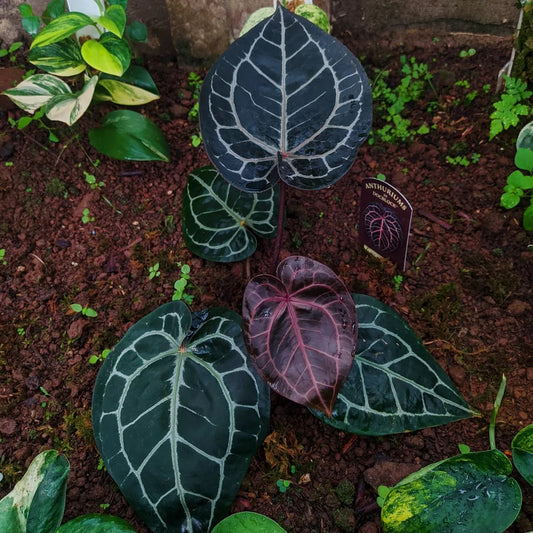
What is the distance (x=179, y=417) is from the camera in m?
1.19

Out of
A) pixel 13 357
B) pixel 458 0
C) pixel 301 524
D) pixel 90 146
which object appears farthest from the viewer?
pixel 458 0

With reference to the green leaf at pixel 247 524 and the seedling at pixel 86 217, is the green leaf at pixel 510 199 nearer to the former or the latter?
the green leaf at pixel 247 524

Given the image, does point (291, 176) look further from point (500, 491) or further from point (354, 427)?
point (500, 491)

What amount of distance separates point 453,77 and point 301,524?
1653 millimetres

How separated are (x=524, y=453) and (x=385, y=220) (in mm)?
663

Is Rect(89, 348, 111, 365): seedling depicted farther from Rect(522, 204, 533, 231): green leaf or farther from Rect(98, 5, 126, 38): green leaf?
Rect(522, 204, 533, 231): green leaf

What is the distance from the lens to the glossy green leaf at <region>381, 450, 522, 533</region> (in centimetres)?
102

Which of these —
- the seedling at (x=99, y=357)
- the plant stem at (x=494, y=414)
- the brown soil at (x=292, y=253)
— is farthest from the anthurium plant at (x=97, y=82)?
the plant stem at (x=494, y=414)

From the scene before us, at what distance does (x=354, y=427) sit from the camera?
1209 mm

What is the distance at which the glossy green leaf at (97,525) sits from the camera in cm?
99

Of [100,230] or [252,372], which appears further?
[100,230]

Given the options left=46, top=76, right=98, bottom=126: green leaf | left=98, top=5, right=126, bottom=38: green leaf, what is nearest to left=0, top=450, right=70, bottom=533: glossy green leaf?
left=46, top=76, right=98, bottom=126: green leaf

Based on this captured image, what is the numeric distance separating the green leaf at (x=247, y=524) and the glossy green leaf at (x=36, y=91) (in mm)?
1412

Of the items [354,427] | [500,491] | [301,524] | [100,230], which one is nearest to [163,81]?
[100,230]
